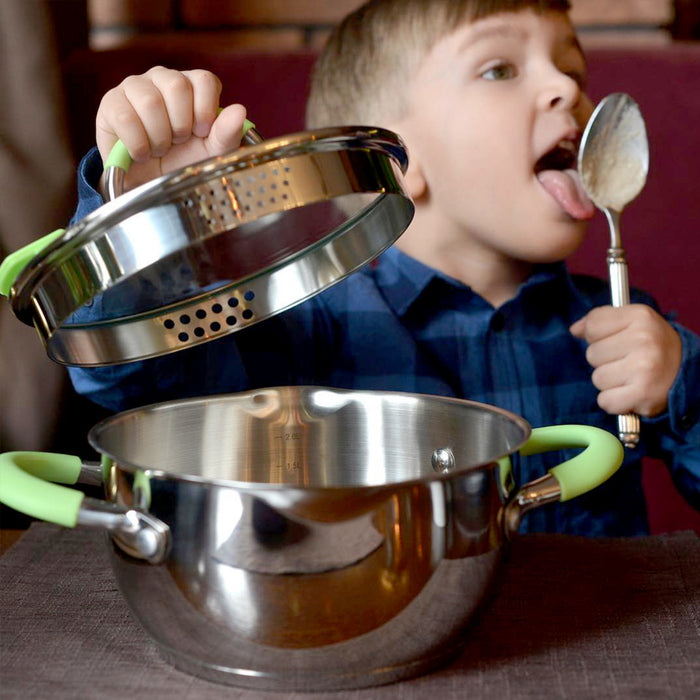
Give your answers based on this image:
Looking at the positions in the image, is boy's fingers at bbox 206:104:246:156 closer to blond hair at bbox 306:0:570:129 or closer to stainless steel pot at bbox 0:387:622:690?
stainless steel pot at bbox 0:387:622:690

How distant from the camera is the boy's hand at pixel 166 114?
56 cm

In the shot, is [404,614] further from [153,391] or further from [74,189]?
[74,189]

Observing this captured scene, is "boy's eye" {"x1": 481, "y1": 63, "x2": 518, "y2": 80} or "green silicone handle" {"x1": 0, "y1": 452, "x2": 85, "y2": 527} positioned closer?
"green silicone handle" {"x1": 0, "y1": 452, "x2": 85, "y2": 527}

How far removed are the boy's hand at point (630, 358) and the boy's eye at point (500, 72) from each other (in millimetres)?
230

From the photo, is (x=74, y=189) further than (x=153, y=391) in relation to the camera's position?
Yes

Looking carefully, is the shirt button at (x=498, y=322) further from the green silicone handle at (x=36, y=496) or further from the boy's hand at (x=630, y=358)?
the green silicone handle at (x=36, y=496)

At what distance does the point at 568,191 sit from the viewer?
2.70 feet

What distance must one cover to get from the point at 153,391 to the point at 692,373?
448 millimetres

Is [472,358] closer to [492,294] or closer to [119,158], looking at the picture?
[492,294]

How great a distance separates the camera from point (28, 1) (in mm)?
880

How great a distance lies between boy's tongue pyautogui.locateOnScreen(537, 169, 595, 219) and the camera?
812mm

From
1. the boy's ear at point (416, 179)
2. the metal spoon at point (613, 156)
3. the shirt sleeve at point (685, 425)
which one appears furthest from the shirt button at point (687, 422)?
the boy's ear at point (416, 179)

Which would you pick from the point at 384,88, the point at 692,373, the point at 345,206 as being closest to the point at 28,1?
the point at 384,88

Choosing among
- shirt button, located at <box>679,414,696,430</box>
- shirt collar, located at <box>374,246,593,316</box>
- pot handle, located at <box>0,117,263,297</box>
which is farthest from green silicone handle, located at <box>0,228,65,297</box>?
shirt button, located at <box>679,414,696,430</box>
